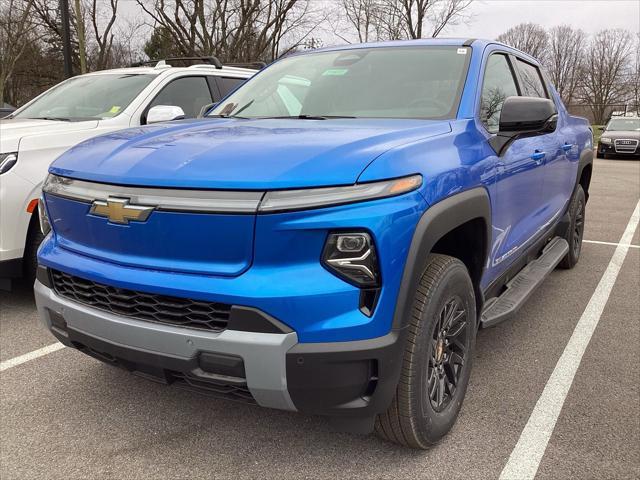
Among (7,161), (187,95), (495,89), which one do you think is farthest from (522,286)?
(187,95)

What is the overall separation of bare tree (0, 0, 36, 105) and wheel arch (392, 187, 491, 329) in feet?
80.0

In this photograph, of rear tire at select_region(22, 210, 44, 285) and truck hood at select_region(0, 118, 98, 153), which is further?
rear tire at select_region(22, 210, 44, 285)

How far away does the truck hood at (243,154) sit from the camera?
1923mm

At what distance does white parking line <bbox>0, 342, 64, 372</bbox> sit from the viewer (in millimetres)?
3314

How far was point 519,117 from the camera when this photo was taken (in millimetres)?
2721

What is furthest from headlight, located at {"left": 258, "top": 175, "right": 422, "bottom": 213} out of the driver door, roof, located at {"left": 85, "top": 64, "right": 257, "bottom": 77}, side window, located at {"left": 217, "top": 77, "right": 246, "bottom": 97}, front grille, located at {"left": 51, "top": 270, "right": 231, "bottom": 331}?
side window, located at {"left": 217, "top": 77, "right": 246, "bottom": 97}

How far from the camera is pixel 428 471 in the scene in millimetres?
2320

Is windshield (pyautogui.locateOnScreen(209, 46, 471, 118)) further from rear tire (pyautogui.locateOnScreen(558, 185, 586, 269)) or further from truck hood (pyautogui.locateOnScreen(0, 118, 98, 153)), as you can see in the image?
rear tire (pyautogui.locateOnScreen(558, 185, 586, 269))

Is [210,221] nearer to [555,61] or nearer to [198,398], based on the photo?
[198,398]

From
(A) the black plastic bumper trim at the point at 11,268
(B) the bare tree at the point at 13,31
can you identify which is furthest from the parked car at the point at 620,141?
(B) the bare tree at the point at 13,31

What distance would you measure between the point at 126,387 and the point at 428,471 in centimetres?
165

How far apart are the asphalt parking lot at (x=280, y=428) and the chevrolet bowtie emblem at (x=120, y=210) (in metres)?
1.06

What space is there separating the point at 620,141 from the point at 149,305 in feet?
69.9

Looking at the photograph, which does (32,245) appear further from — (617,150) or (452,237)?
(617,150)
